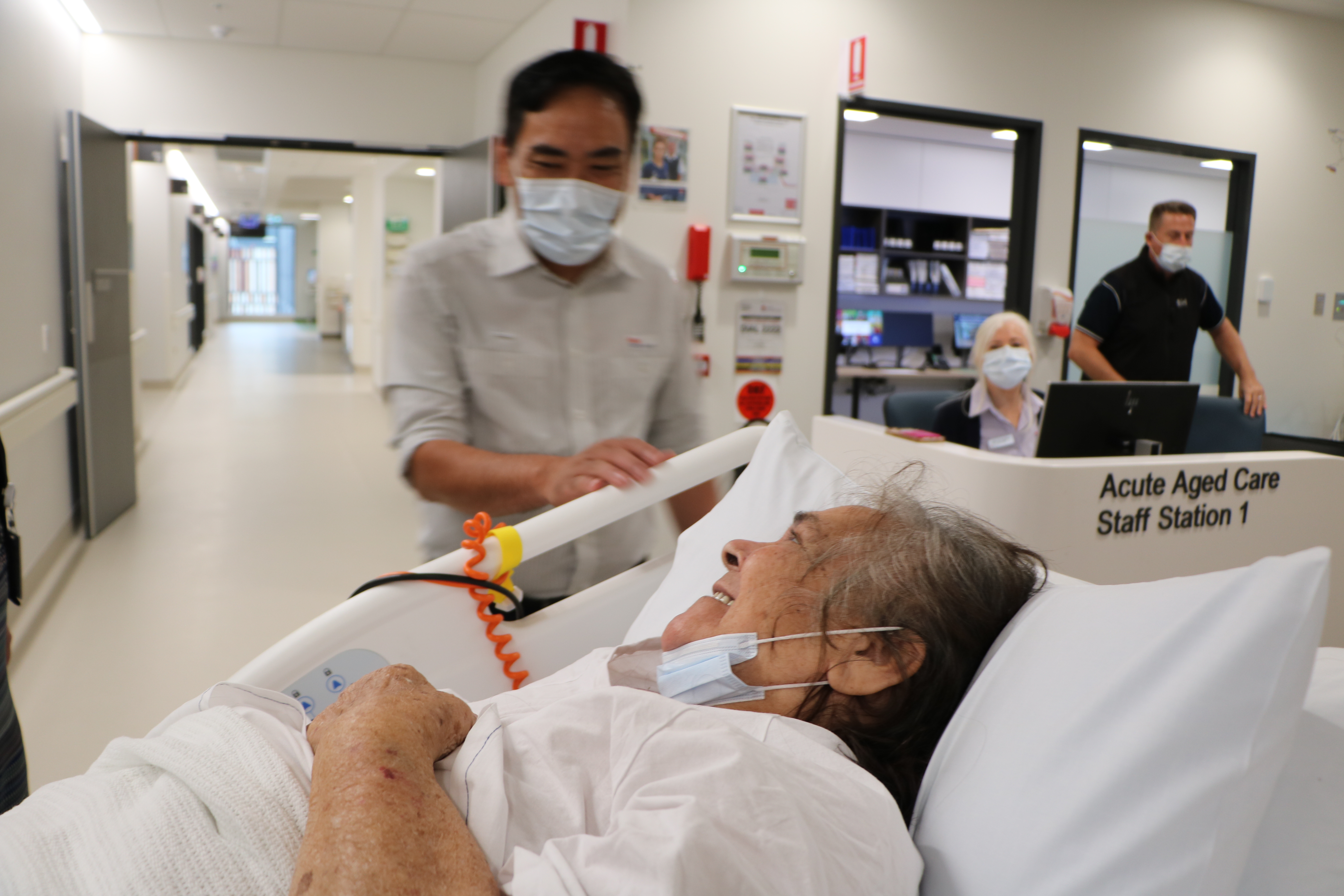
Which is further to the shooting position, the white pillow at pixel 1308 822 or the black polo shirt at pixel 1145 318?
the black polo shirt at pixel 1145 318

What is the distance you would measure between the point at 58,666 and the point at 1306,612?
366cm

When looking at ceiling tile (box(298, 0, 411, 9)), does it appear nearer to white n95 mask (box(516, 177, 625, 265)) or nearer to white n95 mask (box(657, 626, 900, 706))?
white n95 mask (box(516, 177, 625, 265))

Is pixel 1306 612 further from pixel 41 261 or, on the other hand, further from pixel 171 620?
pixel 41 261

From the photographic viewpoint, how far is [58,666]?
3.22 meters

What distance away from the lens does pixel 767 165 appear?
4.12 meters

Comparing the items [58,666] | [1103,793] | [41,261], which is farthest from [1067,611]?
[41,261]

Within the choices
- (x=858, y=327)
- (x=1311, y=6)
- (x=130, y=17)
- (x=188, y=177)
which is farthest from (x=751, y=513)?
(x=188, y=177)

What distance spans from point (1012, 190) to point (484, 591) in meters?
4.30

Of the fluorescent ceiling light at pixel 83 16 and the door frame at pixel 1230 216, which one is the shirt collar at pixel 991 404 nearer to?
the door frame at pixel 1230 216

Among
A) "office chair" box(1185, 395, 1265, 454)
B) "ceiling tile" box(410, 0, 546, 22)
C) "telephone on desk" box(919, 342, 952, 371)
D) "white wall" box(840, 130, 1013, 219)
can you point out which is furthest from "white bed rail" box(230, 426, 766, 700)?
"telephone on desk" box(919, 342, 952, 371)

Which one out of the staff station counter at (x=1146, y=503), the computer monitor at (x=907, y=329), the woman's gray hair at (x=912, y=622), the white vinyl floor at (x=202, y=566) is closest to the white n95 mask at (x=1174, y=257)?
the staff station counter at (x=1146, y=503)

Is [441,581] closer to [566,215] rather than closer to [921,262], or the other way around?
[566,215]

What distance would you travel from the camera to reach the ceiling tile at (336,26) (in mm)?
4977

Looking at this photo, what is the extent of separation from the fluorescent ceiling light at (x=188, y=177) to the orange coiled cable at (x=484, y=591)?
985 cm
